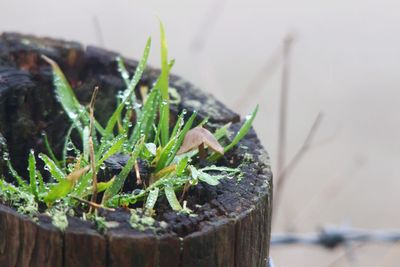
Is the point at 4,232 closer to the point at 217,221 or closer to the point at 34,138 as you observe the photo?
the point at 217,221

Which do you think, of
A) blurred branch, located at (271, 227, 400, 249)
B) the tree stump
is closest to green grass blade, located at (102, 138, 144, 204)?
the tree stump

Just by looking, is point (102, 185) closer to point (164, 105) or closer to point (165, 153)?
point (165, 153)

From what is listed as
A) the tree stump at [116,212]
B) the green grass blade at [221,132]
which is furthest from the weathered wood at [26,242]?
the green grass blade at [221,132]

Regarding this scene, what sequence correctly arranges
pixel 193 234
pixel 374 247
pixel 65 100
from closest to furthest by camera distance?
1. pixel 193 234
2. pixel 65 100
3. pixel 374 247

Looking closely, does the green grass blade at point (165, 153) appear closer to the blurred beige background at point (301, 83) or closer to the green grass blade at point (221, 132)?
the green grass blade at point (221, 132)

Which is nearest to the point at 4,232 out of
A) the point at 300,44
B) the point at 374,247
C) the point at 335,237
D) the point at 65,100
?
the point at 65,100

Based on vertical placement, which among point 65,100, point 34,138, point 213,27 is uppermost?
point 65,100

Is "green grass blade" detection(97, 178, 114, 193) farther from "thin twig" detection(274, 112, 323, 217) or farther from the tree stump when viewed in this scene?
"thin twig" detection(274, 112, 323, 217)
